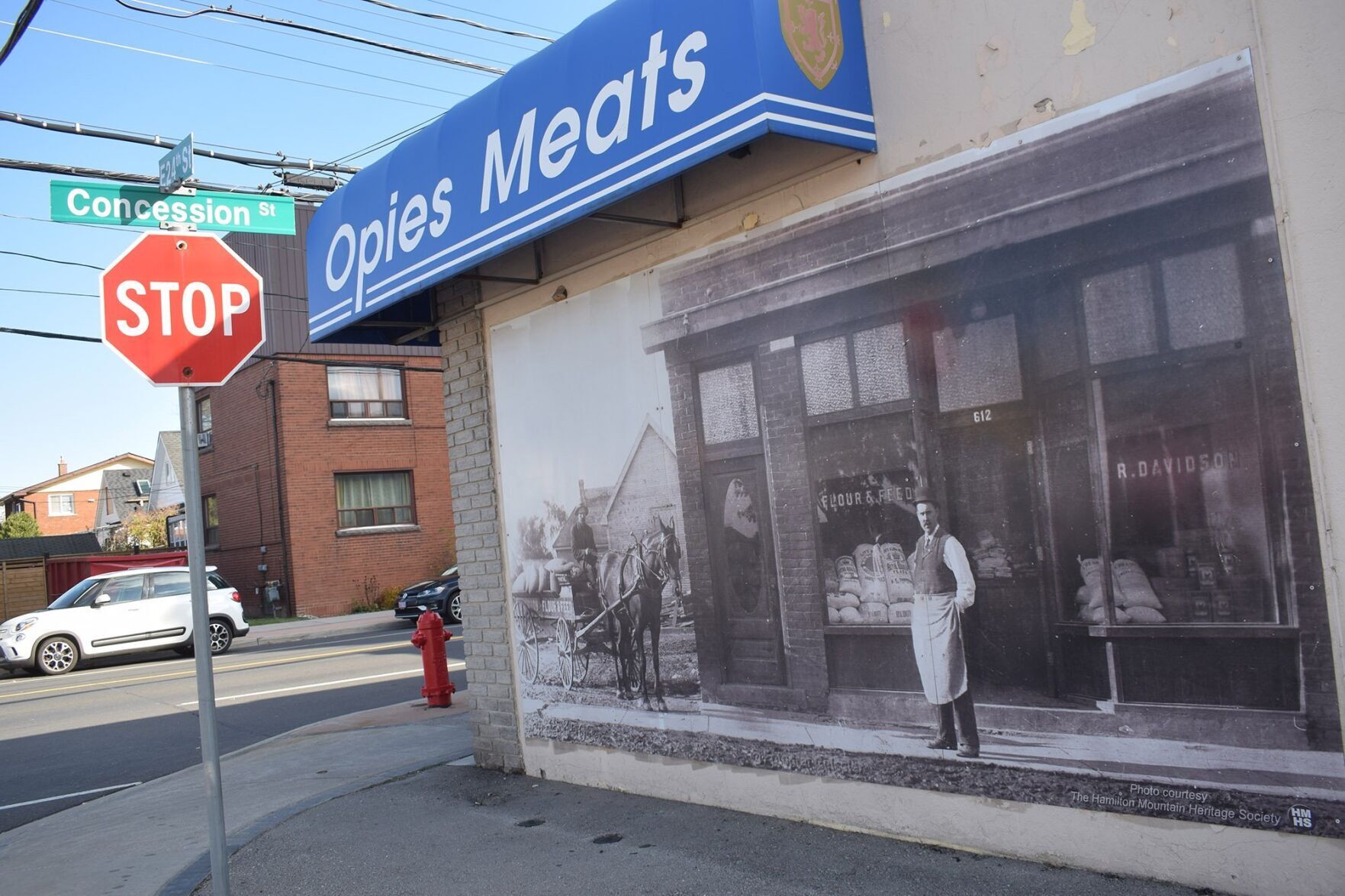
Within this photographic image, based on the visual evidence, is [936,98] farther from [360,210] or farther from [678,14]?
[360,210]

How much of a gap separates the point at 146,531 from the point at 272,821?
43196mm

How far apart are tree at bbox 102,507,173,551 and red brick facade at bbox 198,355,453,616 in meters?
15.7

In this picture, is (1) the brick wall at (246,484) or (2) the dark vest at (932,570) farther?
(1) the brick wall at (246,484)

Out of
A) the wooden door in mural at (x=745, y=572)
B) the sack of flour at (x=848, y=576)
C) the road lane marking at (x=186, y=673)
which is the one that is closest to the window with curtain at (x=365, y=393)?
the road lane marking at (x=186, y=673)

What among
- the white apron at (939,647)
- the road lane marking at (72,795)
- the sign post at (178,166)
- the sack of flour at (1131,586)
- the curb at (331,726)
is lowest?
the road lane marking at (72,795)

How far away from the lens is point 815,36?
16.2 ft

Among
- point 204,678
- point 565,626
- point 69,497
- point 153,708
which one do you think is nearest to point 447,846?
point 565,626

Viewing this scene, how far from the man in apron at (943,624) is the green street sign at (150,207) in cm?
481

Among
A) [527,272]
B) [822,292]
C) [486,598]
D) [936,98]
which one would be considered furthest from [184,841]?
[936,98]

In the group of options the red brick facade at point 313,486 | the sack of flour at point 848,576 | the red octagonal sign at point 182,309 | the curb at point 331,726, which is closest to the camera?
the red octagonal sign at point 182,309

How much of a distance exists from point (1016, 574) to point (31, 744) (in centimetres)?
1130

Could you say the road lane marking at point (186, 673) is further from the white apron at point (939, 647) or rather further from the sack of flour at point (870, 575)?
the white apron at point (939, 647)

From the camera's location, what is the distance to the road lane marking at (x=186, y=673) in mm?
→ 16188

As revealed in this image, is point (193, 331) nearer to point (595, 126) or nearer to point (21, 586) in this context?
point (595, 126)
